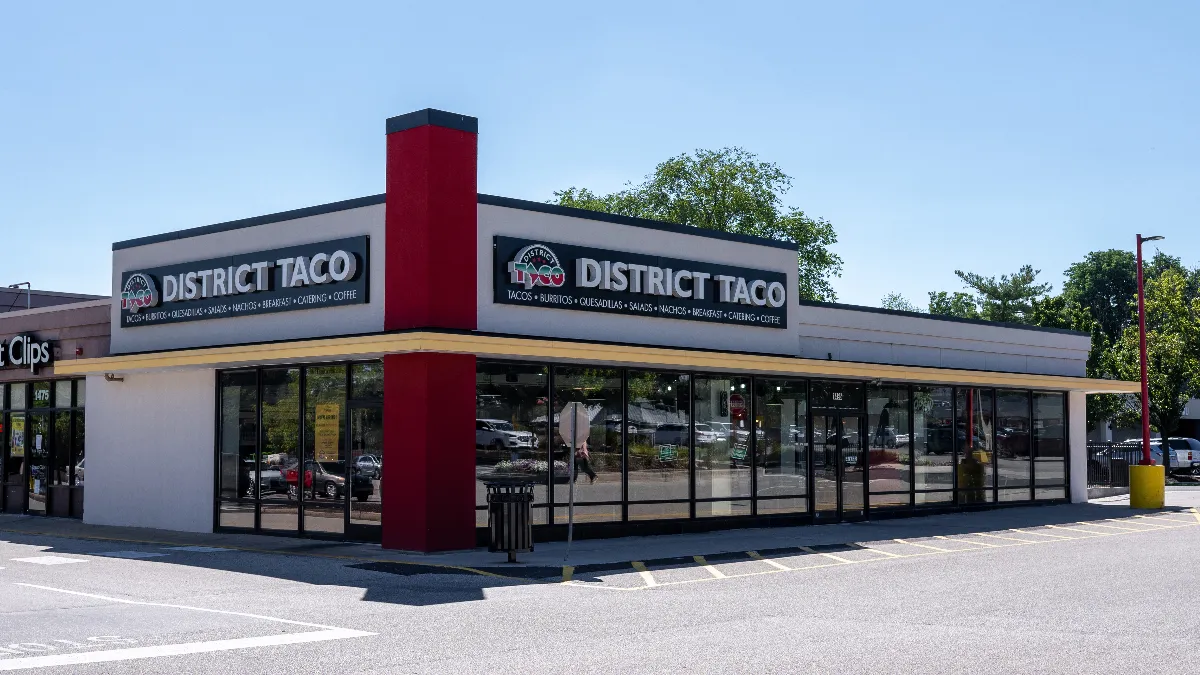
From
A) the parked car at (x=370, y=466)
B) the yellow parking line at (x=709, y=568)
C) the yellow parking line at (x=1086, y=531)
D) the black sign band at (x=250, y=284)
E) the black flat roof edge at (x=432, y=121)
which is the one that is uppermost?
the black flat roof edge at (x=432, y=121)

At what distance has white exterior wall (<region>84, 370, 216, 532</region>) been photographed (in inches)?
907

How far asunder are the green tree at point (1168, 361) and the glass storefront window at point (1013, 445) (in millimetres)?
18422

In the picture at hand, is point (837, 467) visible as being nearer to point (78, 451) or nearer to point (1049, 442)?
point (1049, 442)

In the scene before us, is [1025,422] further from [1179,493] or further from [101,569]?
[101,569]

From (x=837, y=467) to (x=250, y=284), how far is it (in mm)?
12319

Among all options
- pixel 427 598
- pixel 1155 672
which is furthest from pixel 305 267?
pixel 1155 672

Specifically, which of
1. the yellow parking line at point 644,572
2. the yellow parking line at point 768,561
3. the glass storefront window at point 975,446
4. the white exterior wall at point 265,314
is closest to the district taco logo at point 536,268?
the white exterior wall at point 265,314

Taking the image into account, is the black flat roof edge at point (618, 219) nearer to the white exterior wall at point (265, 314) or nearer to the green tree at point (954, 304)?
the white exterior wall at point (265, 314)

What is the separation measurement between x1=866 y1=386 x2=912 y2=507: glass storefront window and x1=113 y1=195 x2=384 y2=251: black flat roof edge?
476 inches

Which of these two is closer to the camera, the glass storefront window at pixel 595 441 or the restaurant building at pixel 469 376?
the restaurant building at pixel 469 376

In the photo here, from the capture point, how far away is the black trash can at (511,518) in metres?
17.7

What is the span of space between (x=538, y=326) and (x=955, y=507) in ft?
42.8

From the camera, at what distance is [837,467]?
25.9m

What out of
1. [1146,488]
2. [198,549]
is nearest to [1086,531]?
[1146,488]
